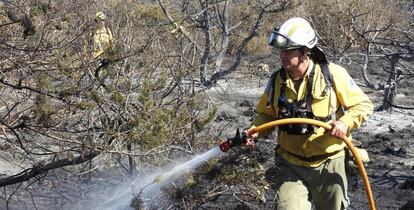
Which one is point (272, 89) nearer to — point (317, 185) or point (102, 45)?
point (317, 185)

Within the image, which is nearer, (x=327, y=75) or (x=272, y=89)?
(x=327, y=75)

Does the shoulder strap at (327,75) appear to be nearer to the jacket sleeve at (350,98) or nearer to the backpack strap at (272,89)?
the jacket sleeve at (350,98)

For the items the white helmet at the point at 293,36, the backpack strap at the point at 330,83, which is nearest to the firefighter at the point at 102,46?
the white helmet at the point at 293,36

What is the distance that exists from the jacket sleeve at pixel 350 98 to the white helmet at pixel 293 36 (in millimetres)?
251

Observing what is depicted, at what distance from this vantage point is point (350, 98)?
4.04m

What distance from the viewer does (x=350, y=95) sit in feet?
13.3

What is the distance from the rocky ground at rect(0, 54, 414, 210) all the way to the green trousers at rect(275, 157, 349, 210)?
1.73 ft

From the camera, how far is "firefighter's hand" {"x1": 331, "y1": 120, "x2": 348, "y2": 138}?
383cm

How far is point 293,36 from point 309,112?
0.49 m

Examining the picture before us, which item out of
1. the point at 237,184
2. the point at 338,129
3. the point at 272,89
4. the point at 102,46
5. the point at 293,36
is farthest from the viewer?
the point at 237,184

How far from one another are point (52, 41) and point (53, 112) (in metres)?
0.68

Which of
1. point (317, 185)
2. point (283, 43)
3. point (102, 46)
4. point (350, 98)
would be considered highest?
point (102, 46)

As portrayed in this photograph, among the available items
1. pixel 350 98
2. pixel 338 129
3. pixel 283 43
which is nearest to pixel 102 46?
pixel 283 43

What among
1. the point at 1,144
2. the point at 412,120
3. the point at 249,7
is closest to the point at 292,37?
the point at 1,144
